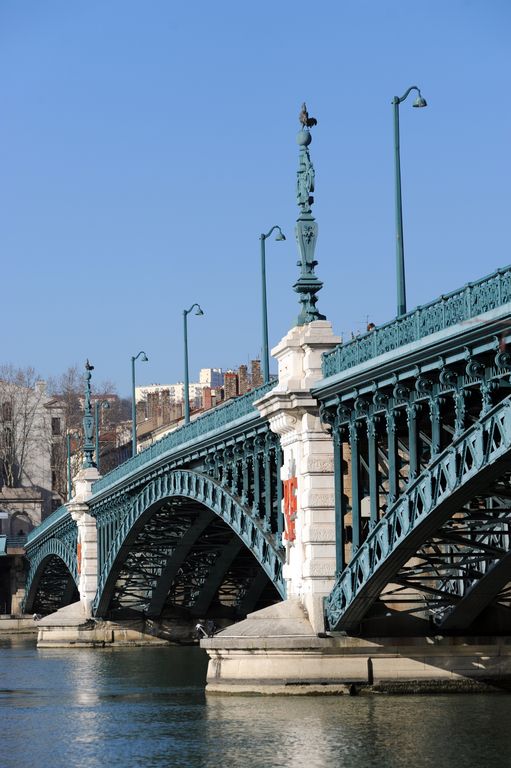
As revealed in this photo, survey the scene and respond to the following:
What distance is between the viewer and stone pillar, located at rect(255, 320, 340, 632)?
43219mm

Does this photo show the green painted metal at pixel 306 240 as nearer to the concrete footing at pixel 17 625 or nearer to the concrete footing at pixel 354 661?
the concrete footing at pixel 354 661

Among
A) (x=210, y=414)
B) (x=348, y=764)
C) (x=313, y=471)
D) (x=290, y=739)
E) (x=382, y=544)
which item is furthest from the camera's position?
(x=210, y=414)

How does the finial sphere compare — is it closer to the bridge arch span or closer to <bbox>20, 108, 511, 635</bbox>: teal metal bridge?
<bbox>20, 108, 511, 635</bbox>: teal metal bridge

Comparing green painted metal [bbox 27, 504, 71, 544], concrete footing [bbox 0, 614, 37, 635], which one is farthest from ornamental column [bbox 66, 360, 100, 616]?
concrete footing [bbox 0, 614, 37, 635]

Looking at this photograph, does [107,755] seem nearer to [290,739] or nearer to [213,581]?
[290,739]

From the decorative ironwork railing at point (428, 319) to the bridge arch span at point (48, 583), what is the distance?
62650mm

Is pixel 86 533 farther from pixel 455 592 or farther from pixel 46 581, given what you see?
pixel 455 592

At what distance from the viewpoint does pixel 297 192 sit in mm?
45812

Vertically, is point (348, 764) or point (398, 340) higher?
point (398, 340)

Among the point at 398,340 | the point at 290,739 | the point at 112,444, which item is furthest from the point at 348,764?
the point at 112,444

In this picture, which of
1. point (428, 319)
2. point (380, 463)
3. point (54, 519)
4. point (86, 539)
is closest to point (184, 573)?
point (86, 539)

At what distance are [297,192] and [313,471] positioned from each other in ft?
23.8

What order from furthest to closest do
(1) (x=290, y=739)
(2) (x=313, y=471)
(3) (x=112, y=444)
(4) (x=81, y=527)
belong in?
(3) (x=112, y=444), (4) (x=81, y=527), (2) (x=313, y=471), (1) (x=290, y=739)

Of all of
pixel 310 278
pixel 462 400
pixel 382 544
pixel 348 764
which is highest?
pixel 310 278
